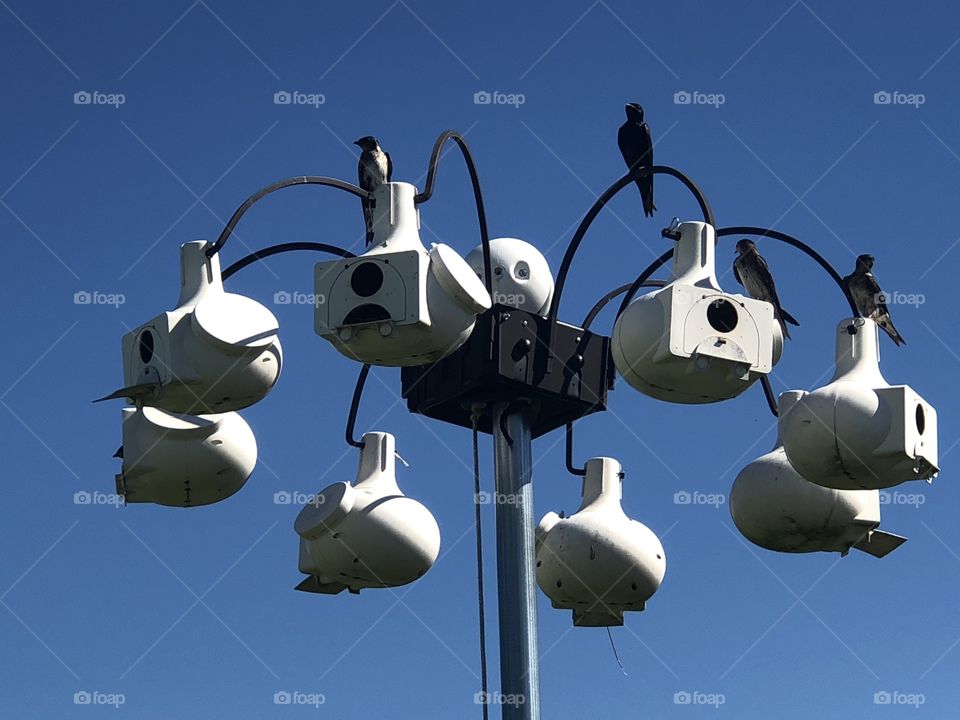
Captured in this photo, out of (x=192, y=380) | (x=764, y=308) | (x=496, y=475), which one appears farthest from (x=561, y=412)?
(x=192, y=380)

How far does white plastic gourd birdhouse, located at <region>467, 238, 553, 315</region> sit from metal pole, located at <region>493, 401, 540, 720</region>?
0.81 metres

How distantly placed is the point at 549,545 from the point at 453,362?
115cm

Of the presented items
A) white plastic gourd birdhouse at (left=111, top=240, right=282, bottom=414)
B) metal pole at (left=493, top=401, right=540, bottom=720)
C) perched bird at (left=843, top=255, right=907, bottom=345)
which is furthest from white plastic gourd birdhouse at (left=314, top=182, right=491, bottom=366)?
perched bird at (left=843, top=255, right=907, bottom=345)

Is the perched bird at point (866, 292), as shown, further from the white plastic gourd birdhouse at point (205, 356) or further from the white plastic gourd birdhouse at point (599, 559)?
the white plastic gourd birdhouse at point (205, 356)

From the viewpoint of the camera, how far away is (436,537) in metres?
11.2

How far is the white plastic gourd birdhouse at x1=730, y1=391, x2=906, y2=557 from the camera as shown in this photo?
10.8 meters

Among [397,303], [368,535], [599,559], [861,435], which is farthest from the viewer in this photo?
[599,559]

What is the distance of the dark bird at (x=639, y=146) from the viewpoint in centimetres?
1298

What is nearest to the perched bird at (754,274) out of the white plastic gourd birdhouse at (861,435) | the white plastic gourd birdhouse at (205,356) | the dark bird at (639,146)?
the dark bird at (639,146)

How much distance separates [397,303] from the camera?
9.80 m

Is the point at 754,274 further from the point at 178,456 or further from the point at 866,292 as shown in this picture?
the point at 178,456

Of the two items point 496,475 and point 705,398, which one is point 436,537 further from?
point 705,398

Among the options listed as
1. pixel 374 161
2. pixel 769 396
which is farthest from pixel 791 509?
pixel 374 161

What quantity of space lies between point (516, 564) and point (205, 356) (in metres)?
1.89
